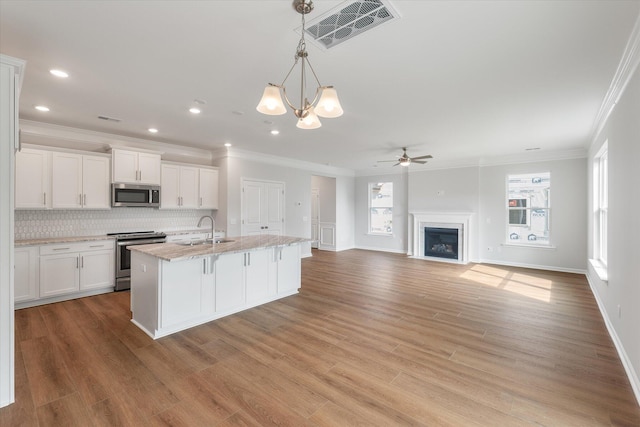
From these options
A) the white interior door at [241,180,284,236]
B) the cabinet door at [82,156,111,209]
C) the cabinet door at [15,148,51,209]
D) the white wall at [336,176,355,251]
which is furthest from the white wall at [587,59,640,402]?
the cabinet door at [15,148,51,209]

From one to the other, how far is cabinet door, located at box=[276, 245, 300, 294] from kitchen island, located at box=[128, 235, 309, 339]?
109mm

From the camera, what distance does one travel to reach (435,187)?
828 centimetres

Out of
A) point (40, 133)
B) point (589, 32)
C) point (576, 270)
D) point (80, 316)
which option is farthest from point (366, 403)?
point (576, 270)

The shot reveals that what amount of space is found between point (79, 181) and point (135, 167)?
2.76ft

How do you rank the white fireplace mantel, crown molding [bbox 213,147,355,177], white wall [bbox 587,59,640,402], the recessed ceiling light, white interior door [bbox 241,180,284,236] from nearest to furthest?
white wall [bbox 587,59,640,402] < the recessed ceiling light < crown molding [bbox 213,147,355,177] < white interior door [bbox 241,180,284,236] < the white fireplace mantel

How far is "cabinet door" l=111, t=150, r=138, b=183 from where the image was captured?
16.7 feet

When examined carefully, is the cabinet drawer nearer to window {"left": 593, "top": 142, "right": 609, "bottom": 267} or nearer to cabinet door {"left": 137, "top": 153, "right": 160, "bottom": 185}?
cabinet door {"left": 137, "top": 153, "right": 160, "bottom": 185}

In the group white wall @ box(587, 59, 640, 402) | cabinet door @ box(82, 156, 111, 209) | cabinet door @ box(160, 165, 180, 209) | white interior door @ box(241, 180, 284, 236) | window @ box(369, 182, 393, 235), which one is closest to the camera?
white wall @ box(587, 59, 640, 402)

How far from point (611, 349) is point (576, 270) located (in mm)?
4334

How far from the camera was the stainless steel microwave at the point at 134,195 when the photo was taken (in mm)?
5105

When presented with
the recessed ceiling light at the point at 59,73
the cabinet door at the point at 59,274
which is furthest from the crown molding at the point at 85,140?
the recessed ceiling light at the point at 59,73

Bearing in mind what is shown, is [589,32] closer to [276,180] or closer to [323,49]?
[323,49]

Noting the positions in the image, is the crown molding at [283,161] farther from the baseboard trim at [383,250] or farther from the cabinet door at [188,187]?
the baseboard trim at [383,250]

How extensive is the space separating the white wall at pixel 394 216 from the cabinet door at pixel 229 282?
20.7ft
